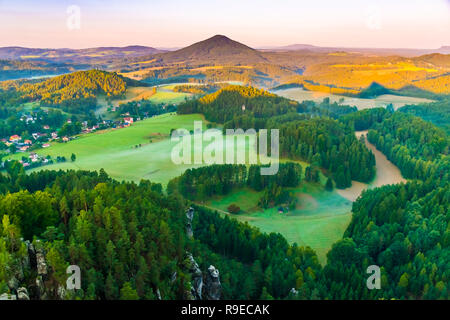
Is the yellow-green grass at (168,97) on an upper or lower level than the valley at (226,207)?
upper

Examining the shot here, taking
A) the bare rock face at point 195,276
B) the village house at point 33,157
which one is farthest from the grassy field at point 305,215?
the village house at point 33,157

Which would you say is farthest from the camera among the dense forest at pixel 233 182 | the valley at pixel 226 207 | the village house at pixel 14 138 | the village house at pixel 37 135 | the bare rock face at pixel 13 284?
the village house at pixel 37 135

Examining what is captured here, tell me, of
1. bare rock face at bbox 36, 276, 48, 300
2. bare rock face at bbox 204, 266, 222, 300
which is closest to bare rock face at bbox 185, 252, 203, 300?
bare rock face at bbox 204, 266, 222, 300

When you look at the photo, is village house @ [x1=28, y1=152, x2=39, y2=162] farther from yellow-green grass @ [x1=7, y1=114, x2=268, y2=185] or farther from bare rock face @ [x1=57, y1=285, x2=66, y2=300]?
bare rock face @ [x1=57, y1=285, x2=66, y2=300]

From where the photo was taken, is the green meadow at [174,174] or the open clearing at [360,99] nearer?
the green meadow at [174,174]

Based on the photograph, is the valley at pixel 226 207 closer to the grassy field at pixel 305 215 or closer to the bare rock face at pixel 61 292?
the bare rock face at pixel 61 292

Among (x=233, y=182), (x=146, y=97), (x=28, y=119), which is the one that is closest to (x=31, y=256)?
(x=233, y=182)

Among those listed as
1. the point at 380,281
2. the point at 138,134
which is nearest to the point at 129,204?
the point at 380,281

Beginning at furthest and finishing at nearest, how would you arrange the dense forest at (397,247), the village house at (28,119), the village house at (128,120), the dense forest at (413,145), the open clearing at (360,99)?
1. the open clearing at (360,99)
2. the village house at (128,120)
3. the village house at (28,119)
4. the dense forest at (413,145)
5. the dense forest at (397,247)
